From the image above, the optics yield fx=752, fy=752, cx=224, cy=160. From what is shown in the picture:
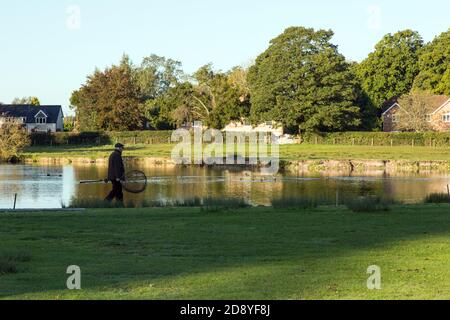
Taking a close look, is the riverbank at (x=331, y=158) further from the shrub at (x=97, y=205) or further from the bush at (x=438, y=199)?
the shrub at (x=97, y=205)

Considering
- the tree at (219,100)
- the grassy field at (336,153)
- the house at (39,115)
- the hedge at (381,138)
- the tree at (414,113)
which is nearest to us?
the grassy field at (336,153)

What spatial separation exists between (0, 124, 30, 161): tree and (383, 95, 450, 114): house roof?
50.4m

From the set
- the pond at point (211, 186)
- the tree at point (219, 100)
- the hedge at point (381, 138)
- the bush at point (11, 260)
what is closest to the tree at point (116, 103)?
the tree at point (219, 100)

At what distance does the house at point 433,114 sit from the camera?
327 feet

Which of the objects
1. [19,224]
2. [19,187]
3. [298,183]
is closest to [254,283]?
[19,224]

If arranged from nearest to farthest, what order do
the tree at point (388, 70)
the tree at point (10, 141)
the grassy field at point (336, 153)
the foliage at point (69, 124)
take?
the grassy field at point (336, 153)
the tree at point (10, 141)
the tree at point (388, 70)
the foliage at point (69, 124)

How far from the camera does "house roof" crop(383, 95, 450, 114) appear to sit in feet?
313

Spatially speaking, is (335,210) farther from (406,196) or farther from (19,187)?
(19,187)

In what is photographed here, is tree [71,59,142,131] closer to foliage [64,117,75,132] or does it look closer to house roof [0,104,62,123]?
house roof [0,104,62,123]

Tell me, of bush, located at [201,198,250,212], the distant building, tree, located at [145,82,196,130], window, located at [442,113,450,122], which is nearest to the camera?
bush, located at [201,198,250,212]

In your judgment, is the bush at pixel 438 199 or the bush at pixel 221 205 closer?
the bush at pixel 221 205

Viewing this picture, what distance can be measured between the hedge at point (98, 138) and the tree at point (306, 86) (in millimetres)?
13407

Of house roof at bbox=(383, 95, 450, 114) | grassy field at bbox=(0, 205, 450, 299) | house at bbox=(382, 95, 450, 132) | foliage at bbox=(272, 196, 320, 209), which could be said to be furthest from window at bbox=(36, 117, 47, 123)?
grassy field at bbox=(0, 205, 450, 299)

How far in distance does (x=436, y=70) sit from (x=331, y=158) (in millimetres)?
50833
